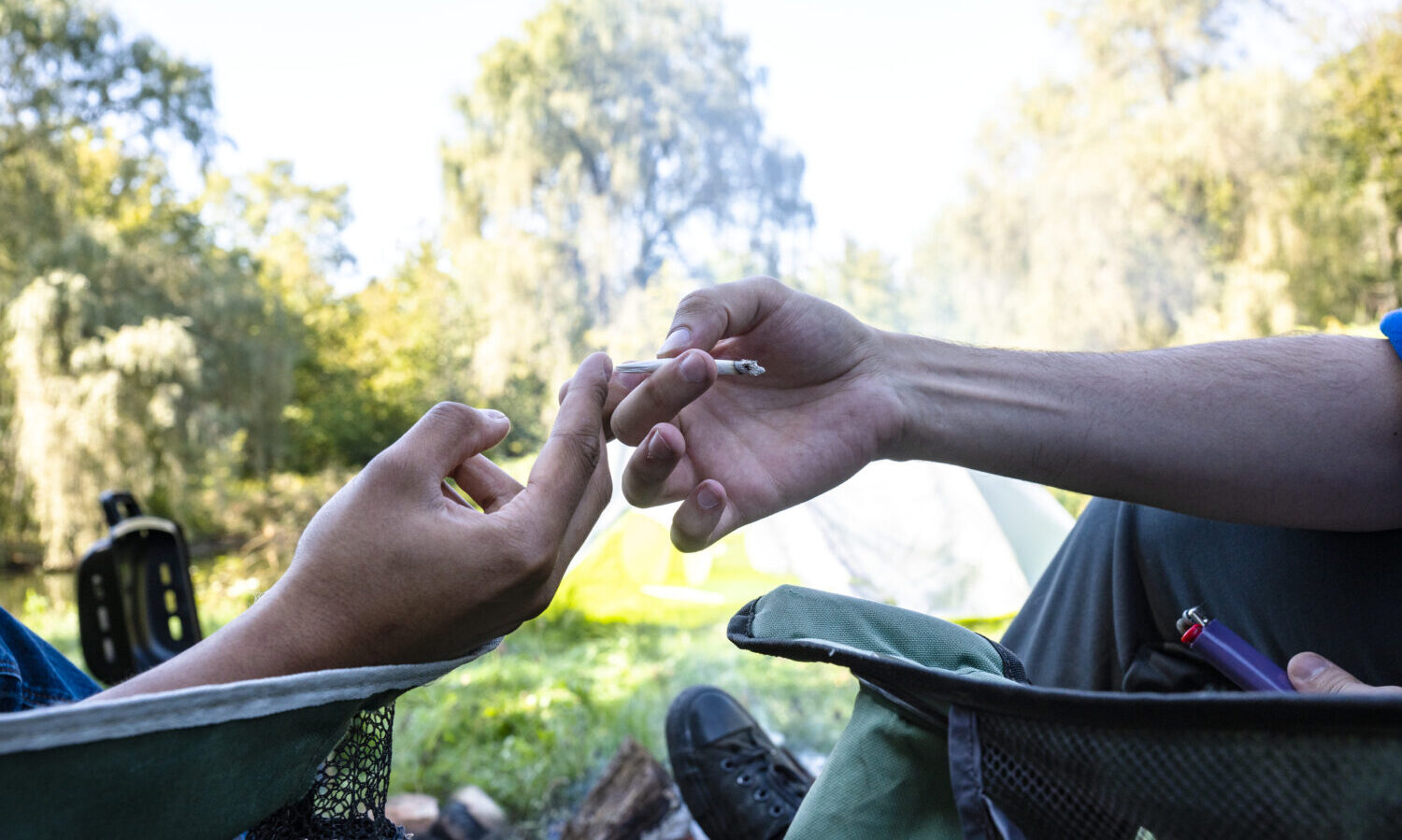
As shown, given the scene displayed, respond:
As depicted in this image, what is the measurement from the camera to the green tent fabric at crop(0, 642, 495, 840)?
0.38m

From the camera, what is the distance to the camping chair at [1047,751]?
1.11ft

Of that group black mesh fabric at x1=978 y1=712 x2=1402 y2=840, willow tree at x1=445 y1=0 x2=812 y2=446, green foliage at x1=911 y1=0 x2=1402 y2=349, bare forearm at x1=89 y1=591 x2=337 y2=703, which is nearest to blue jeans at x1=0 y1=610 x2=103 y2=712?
bare forearm at x1=89 y1=591 x2=337 y2=703

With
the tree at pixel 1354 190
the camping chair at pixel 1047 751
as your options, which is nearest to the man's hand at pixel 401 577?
the camping chair at pixel 1047 751

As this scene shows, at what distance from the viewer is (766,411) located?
3.14 feet

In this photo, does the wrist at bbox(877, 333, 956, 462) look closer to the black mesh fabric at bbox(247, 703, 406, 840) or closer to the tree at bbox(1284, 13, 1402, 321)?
the black mesh fabric at bbox(247, 703, 406, 840)

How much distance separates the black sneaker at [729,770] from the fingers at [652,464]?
0.56 meters

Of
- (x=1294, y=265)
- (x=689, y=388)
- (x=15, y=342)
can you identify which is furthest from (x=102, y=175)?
(x=1294, y=265)

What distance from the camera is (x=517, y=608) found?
1.89 feet

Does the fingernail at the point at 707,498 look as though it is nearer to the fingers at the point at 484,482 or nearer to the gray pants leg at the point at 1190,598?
the fingers at the point at 484,482

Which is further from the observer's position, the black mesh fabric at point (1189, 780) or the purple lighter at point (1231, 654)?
the purple lighter at point (1231, 654)

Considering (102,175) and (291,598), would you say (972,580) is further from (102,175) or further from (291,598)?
(102,175)

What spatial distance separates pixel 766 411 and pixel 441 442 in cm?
45

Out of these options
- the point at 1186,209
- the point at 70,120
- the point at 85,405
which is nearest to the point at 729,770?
the point at 85,405

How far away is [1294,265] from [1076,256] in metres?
1.85
